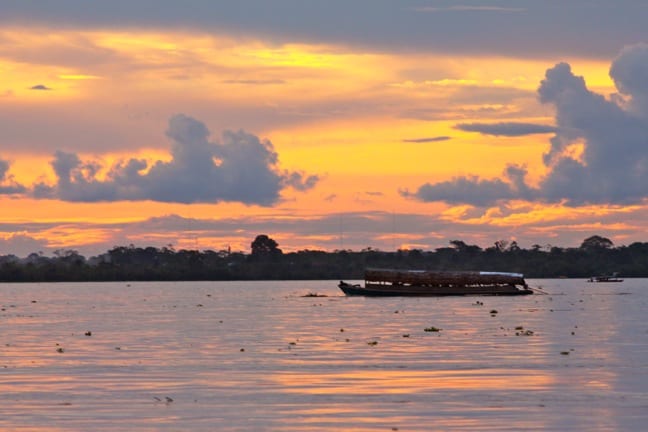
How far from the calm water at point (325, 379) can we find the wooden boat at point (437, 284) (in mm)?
91662

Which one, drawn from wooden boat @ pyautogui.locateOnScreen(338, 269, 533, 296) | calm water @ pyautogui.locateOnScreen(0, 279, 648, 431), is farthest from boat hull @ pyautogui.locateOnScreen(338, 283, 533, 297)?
calm water @ pyautogui.locateOnScreen(0, 279, 648, 431)

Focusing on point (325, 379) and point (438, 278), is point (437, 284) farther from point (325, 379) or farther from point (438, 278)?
point (325, 379)

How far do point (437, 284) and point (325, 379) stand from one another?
142 metres

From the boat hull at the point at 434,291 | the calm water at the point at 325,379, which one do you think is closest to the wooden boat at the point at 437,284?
the boat hull at the point at 434,291

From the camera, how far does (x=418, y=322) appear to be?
108 meters

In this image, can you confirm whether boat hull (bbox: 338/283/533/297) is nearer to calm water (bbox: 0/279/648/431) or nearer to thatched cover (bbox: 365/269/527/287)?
thatched cover (bbox: 365/269/527/287)

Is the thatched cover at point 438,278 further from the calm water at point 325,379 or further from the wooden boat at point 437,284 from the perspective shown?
the calm water at point 325,379

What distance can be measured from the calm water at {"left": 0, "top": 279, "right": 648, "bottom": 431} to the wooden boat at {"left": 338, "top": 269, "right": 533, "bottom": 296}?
301 feet

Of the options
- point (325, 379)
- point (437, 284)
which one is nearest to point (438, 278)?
point (437, 284)

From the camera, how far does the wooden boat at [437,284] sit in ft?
622

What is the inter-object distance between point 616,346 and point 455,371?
21087mm

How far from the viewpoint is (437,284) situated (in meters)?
193

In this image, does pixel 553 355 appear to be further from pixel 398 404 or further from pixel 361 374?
pixel 398 404

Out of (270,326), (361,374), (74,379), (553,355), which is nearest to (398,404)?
(361,374)
